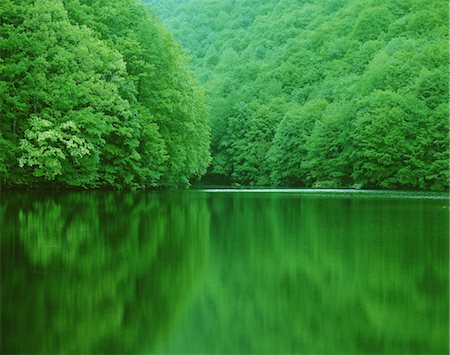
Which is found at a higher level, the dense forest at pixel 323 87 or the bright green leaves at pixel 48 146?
the dense forest at pixel 323 87

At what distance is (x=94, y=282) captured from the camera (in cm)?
838

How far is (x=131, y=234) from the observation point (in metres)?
14.2

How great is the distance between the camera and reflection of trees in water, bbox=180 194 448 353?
19.1 feet

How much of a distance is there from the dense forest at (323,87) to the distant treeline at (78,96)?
2316 centimetres

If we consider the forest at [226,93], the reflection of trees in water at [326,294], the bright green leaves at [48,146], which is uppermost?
the forest at [226,93]

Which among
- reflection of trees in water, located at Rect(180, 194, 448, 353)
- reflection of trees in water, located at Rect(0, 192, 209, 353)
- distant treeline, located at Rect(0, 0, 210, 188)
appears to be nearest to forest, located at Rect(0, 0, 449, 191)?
distant treeline, located at Rect(0, 0, 210, 188)

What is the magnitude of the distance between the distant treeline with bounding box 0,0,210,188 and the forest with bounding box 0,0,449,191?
0.08 m

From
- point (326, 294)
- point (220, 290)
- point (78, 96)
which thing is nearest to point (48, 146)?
point (78, 96)

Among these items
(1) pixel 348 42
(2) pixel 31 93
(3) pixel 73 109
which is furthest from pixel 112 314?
(1) pixel 348 42

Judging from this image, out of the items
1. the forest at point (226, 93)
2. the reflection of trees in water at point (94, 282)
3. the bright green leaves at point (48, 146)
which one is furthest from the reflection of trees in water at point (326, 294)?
the forest at point (226, 93)

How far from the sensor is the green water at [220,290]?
229 inches

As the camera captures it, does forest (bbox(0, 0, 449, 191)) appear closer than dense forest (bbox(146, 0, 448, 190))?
Yes

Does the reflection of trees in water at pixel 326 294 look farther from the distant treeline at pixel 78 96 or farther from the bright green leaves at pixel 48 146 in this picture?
the distant treeline at pixel 78 96

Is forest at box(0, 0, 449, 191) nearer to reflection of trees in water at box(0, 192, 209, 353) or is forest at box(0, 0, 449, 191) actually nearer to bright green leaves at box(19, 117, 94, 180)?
bright green leaves at box(19, 117, 94, 180)
